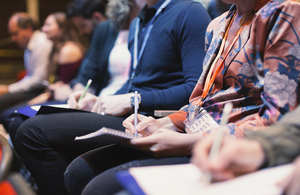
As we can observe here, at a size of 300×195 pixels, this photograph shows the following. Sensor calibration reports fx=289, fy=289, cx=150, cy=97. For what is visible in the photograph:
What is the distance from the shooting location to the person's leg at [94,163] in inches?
35.8

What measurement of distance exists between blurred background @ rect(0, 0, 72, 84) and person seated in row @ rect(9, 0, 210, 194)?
4.75 metres

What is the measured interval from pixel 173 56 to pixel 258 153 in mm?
784

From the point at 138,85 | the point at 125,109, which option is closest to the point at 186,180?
the point at 125,109

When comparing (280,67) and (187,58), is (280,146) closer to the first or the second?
(280,67)

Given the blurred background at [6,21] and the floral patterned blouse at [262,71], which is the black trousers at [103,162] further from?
the blurred background at [6,21]

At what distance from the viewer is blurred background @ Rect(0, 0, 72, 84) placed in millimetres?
5611

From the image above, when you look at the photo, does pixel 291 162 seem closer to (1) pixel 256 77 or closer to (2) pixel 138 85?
(1) pixel 256 77

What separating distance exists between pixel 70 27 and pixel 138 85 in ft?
5.38

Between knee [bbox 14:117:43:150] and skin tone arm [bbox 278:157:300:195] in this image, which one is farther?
knee [bbox 14:117:43:150]

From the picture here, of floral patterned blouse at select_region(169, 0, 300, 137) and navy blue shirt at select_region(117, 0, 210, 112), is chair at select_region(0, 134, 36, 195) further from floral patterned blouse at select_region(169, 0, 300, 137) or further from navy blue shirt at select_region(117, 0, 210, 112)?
navy blue shirt at select_region(117, 0, 210, 112)

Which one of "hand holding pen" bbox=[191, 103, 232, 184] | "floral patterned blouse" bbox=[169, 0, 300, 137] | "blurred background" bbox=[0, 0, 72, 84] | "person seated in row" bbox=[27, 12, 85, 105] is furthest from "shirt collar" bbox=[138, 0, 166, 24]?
"blurred background" bbox=[0, 0, 72, 84]

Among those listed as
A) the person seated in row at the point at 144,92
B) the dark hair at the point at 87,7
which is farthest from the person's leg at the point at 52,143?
the dark hair at the point at 87,7

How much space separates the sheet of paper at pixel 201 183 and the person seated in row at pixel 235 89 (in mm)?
197

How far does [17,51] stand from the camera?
18.9ft
